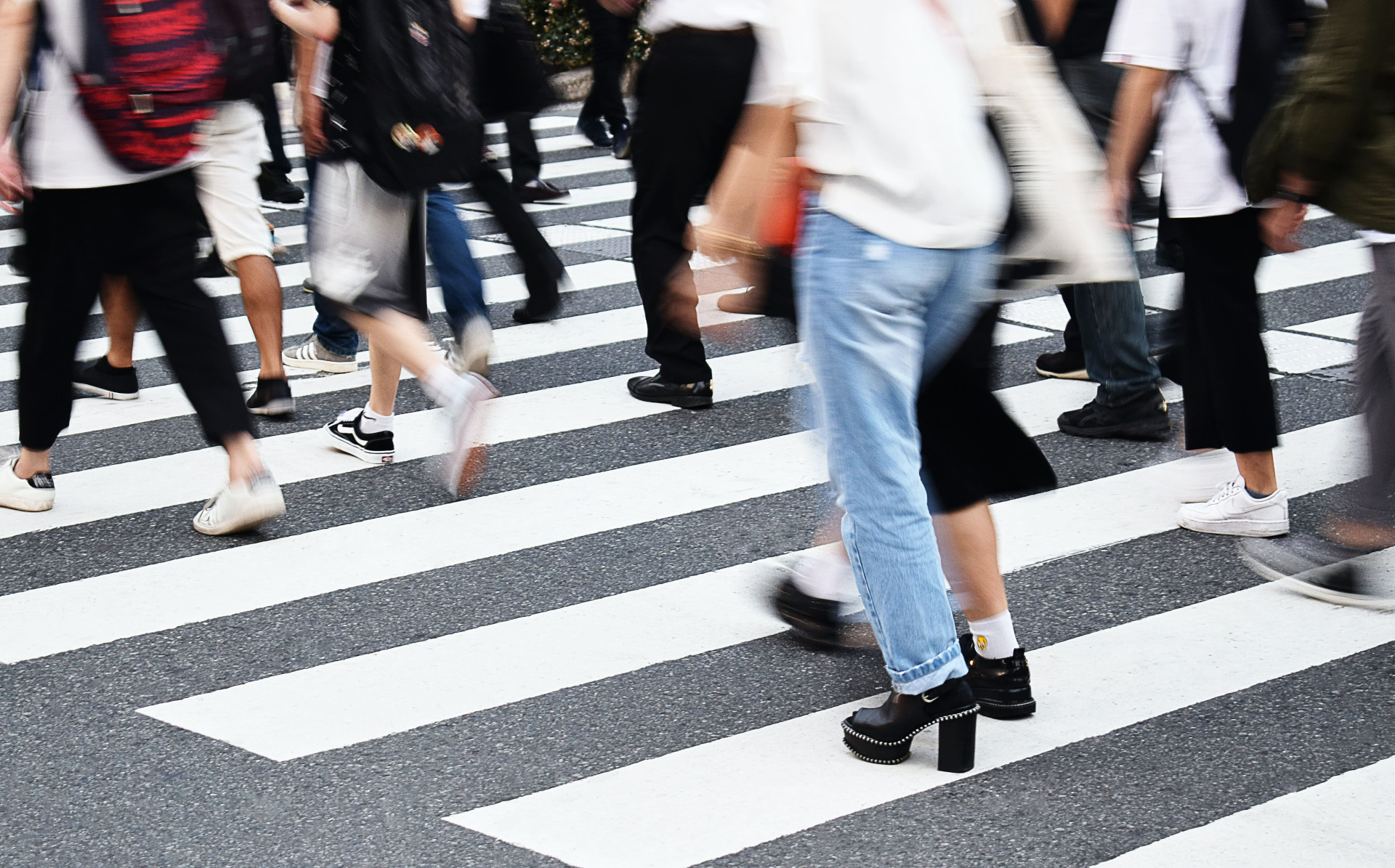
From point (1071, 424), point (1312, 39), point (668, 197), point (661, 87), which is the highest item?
point (1312, 39)

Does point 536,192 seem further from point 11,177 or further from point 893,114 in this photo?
point 893,114

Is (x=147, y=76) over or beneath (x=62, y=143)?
over

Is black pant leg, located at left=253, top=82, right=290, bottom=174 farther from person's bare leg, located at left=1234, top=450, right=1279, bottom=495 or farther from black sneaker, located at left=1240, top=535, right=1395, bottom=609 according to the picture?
black sneaker, located at left=1240, top=535, right=1395, bottom=609

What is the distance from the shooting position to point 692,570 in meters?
4.55

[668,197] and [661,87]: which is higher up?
[661,87]

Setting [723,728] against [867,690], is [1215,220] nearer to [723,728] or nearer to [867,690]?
[867,690]

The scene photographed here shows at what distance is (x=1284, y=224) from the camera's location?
4.05 meters

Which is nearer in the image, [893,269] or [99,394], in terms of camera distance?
[893,269]

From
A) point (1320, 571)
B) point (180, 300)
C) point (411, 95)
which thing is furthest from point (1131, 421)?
point (180, 300)

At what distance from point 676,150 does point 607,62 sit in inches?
246

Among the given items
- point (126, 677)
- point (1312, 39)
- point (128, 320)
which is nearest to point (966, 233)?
point (1312, 39)

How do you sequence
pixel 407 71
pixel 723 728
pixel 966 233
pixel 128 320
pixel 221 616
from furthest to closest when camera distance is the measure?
1. pixel 128 320
2. pixel 407 71
3. pixel 221 616
4. pixel 723 728
5. pixel 966 233

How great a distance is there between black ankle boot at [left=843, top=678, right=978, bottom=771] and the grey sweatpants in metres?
1.36

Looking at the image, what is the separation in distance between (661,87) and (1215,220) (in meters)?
1.87
